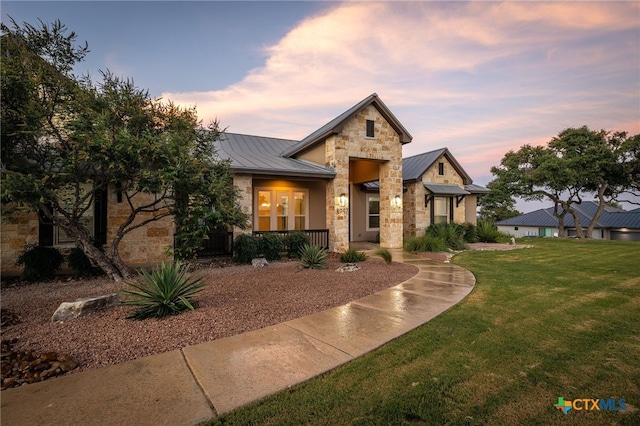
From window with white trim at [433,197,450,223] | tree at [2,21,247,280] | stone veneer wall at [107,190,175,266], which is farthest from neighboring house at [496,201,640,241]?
tree at [2,21,247,280]

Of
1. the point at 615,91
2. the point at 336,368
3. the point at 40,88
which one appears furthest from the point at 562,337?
the point at 615,91

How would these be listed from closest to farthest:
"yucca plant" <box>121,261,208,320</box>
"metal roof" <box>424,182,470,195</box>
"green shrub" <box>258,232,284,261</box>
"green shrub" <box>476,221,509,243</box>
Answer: "yucca plant" <box>121,261,208,320</box> < "green shrub" <box>258,232,284,261</box> < "metal roof" <box>424,182,470,195</box> < "green shrub" <box>476,221,509,243</box>

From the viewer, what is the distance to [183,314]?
476 centimetres

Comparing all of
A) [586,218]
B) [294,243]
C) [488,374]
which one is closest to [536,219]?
[586,218]

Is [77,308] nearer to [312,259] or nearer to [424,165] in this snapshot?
[312,259]

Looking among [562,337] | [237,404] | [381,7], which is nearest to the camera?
[237,404]

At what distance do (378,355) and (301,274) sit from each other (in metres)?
4.91

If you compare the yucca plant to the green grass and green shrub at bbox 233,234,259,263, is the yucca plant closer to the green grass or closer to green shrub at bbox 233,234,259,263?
the green grass

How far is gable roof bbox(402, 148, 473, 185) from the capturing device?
1752 cm

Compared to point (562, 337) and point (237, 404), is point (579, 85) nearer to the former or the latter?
point (562, 337)

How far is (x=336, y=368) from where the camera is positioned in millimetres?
3066

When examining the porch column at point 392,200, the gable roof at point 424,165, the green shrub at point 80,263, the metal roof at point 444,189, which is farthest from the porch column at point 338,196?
the green shrub at point 80,263

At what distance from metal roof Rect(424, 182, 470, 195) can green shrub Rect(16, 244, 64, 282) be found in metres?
16.9

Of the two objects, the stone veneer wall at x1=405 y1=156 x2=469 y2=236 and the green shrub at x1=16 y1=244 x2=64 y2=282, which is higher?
the stone veneer wall at x1=405 y1=156 x2=469 y2=236
